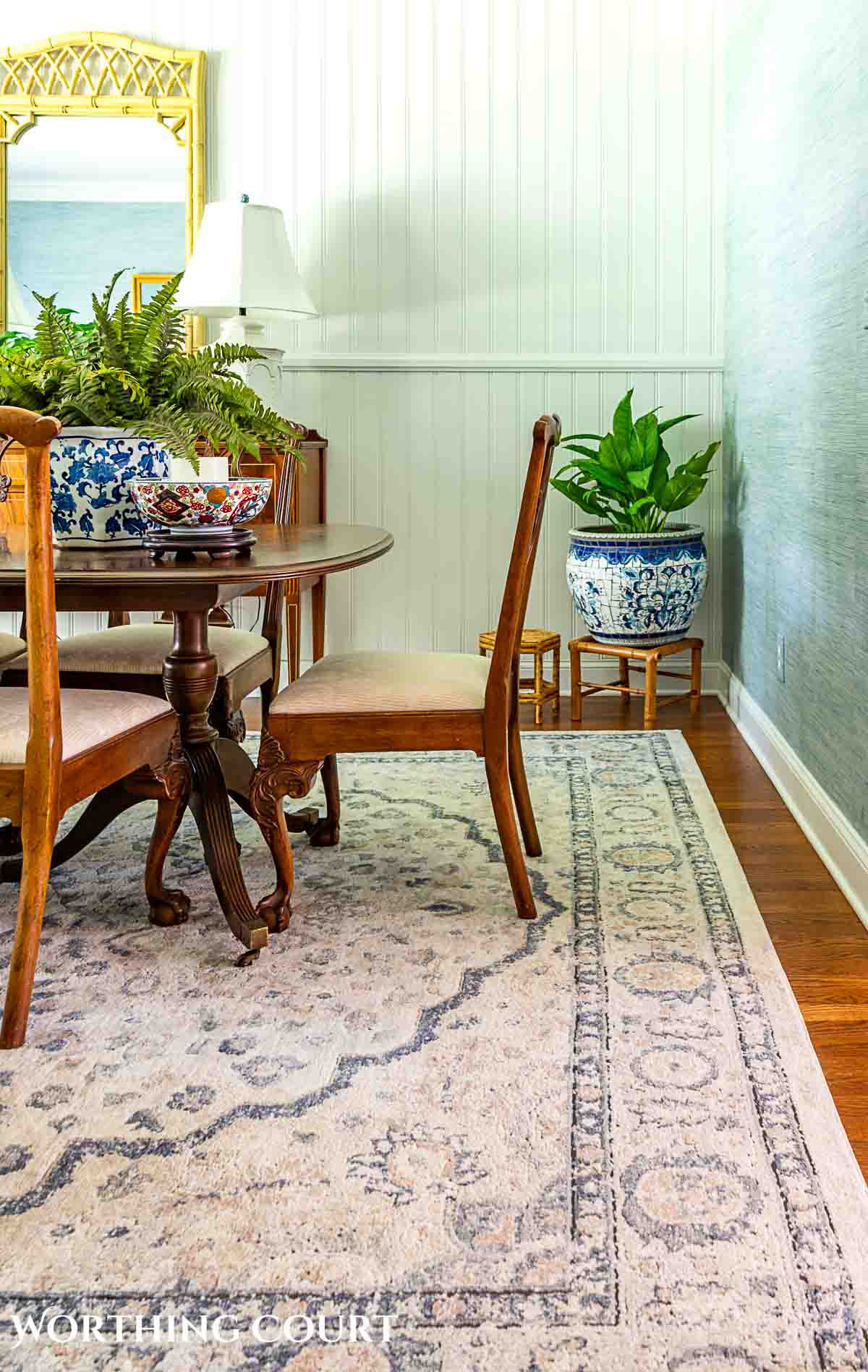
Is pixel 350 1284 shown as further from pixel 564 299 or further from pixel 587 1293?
pixel 564 299

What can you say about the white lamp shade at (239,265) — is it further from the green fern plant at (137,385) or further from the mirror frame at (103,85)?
the green fern plant at (137,385)

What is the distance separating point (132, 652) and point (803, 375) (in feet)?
5.52

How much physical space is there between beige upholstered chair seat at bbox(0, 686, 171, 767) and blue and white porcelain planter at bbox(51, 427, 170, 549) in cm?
35

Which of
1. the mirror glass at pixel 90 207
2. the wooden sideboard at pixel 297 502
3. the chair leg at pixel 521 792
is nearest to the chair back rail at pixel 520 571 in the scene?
the chair leg at pixel 521 792

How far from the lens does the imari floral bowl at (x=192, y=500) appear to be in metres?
2.10

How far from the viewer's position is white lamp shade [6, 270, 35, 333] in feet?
14.1

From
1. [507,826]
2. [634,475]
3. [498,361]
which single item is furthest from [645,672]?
[507,826]

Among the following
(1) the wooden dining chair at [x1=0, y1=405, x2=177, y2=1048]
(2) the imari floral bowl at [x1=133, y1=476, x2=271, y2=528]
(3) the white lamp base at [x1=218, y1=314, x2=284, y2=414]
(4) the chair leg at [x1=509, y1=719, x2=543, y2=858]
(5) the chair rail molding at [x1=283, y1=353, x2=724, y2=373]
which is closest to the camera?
(1) the wooden dining chair at [x1=0, y1=405, x2=177, y2=1048]

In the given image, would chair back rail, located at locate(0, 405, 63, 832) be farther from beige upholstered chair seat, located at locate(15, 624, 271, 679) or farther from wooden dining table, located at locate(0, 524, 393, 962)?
beige upholstered chair seat, located at locate(15, 624, 271, 679)

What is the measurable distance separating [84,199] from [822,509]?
9.33 feet

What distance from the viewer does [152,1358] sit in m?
1.14

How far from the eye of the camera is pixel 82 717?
6.23ft

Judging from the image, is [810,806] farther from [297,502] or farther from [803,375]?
[297,502]

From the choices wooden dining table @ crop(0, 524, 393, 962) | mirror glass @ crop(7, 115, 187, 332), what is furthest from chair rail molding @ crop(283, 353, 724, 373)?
wooden dining table @ crop(0, 524, 393, 962)
